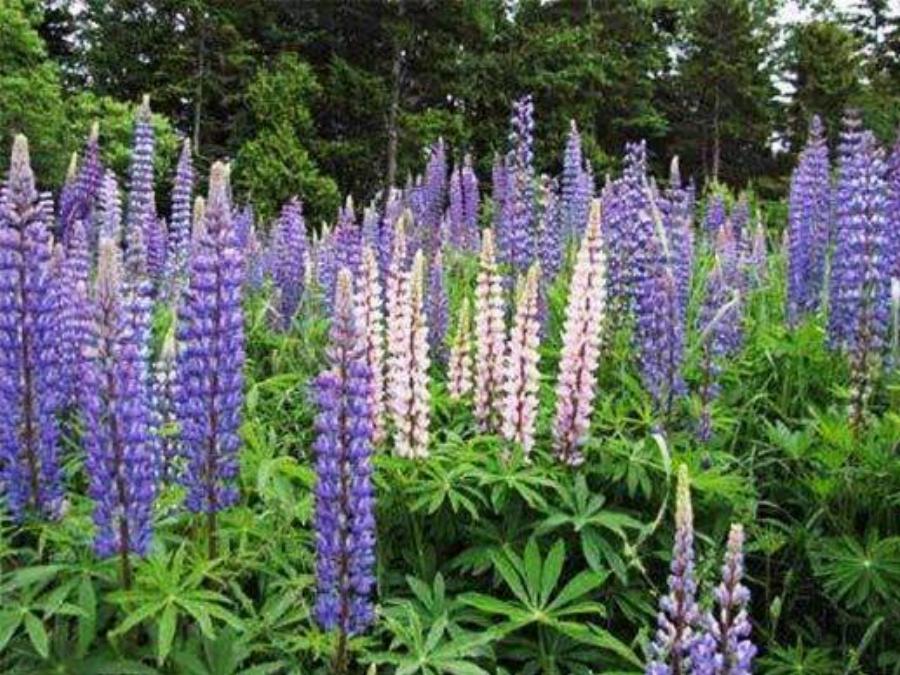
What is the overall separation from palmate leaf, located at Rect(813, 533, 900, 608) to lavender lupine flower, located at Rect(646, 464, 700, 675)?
1.25m

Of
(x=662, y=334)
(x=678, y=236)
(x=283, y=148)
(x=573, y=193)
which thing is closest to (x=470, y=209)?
(x=573, y=193)

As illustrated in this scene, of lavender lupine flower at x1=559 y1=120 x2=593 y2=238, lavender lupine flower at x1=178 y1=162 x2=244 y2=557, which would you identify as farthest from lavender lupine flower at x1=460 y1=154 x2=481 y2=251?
lavender lupine flower at x1=178 y1=162 x2=244 y2=557

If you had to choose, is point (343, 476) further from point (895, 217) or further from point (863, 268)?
point (895, 217)

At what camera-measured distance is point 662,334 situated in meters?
4.23

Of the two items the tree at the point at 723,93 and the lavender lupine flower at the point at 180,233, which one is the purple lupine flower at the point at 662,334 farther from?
the tree at the point at 723,93

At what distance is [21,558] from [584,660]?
1620 millimetres

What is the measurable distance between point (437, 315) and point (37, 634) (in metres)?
2.70

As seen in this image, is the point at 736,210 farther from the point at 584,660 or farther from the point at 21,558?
the point at 21,558

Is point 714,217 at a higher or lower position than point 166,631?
higher

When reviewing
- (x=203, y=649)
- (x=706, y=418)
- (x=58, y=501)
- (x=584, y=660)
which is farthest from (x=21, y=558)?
(x=706, y=418)

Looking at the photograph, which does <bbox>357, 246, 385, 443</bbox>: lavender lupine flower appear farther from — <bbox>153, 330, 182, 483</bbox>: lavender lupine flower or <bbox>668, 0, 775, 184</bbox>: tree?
<bbox>668, 0, 775, 184</bbox>: tree

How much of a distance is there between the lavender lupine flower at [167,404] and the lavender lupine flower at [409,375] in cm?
71

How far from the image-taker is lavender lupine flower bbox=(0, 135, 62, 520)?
10.1 feet

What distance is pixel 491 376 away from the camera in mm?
4012
